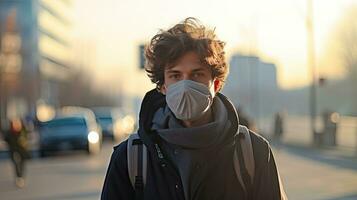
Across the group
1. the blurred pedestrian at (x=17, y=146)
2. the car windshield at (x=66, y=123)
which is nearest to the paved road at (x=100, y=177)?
the blurred pedestrian at (x=17, y=146)

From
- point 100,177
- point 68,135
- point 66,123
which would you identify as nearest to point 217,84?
point 100,177

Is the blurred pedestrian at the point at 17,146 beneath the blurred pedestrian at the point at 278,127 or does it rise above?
above

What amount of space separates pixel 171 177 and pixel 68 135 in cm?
2491

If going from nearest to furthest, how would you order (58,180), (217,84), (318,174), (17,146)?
1. (217,84)
2. (17,146)
3. (318,174)
4. (58,180)

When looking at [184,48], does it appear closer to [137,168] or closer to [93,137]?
[137,168]

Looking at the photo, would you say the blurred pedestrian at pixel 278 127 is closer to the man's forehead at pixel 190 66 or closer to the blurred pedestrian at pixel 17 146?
the blurred pedestrian at pixel 17 146

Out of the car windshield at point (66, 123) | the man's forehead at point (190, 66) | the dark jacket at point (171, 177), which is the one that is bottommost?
the car windshield at point (66, 123)

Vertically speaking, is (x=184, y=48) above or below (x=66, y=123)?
above

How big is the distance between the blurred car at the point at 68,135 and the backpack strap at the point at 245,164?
965 inches

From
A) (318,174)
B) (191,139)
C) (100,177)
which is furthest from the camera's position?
(100,177)

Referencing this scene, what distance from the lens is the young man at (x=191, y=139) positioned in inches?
108

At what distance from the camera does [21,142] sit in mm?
16188

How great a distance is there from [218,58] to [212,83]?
0.10 meters

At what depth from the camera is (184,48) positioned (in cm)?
283
